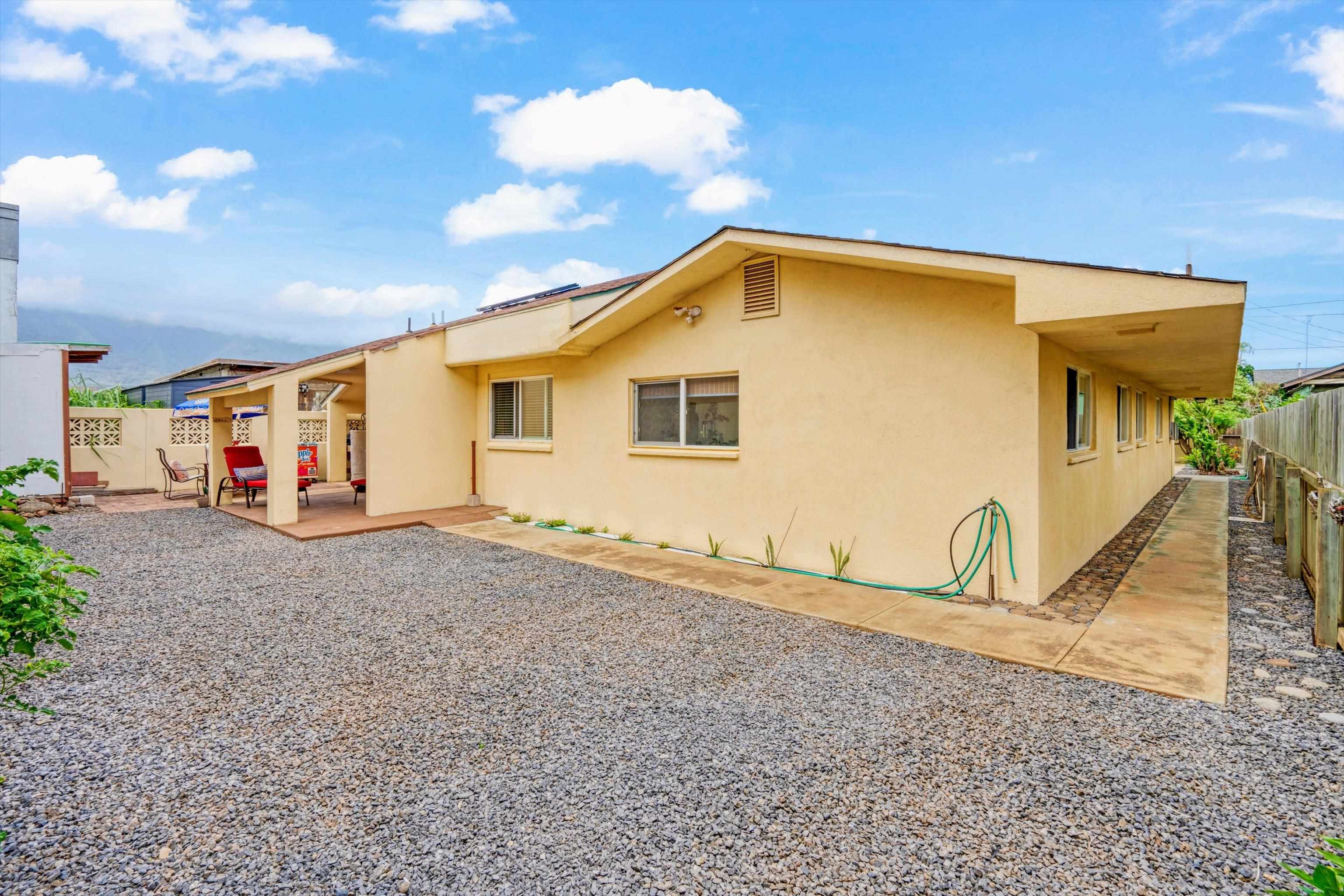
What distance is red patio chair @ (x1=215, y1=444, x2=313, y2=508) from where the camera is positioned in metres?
11.8

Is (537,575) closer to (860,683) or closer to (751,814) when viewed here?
(860,683)

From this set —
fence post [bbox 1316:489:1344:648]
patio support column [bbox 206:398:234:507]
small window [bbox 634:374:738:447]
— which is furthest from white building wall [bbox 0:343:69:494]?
fence post [bbox 1316:489:1344:648]

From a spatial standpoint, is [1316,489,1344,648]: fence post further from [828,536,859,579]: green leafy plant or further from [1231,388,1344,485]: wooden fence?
[828,536,859,579]: green leafy plant

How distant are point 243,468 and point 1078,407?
553 inches

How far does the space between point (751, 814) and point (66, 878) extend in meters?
2.64

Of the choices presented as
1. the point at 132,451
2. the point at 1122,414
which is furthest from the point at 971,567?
the point at 132,451

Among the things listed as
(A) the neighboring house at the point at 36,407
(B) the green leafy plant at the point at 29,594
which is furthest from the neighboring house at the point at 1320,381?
(A) the neighboring house at the point at 36,407

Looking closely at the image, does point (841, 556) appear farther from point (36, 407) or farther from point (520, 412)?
point (36, 407)

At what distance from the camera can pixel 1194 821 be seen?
2646mm

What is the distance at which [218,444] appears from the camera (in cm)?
1252

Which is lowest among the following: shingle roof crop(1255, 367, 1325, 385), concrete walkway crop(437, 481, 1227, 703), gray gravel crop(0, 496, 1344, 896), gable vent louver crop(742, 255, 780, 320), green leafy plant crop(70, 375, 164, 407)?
gray gravel crop(0, 496, 1344, 896)

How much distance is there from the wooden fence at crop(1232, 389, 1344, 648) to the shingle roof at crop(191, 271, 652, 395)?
26.0ft

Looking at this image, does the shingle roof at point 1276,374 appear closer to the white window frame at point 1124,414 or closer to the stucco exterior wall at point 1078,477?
the white window frame at point 1124,414

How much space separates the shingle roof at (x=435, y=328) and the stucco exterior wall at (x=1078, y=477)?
5722 millimetres
